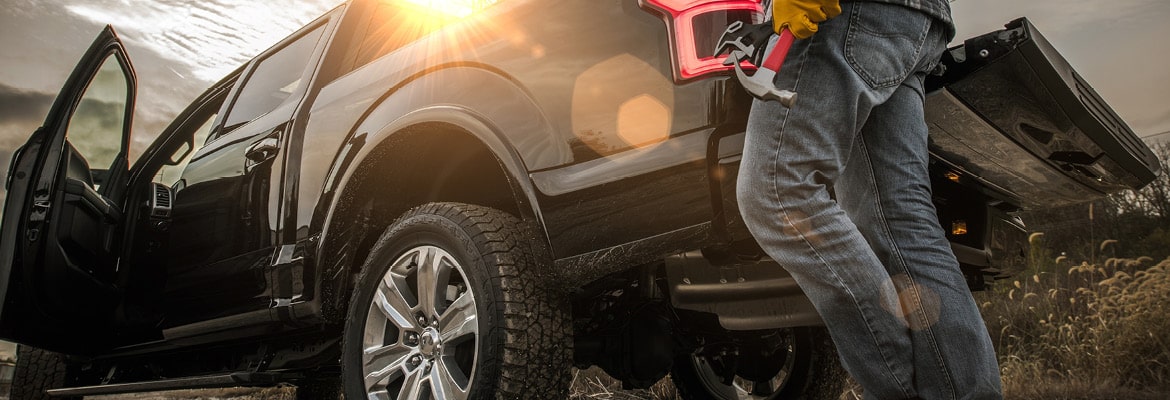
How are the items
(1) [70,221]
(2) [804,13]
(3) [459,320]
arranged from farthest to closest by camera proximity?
(1) [70,221] → (3) [459,320] → (2) [804,13]

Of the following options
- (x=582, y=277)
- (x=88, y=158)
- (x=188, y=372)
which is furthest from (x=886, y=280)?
(x=88, y=158)

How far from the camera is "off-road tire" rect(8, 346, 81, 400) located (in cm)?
398

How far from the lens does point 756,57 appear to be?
5.37 feet

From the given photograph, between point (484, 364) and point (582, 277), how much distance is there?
0.33 metres

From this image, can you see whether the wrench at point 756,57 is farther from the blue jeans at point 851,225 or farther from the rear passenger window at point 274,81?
the rear passenger window at point 274,81

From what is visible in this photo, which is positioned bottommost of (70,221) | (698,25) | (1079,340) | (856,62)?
(1079,340)

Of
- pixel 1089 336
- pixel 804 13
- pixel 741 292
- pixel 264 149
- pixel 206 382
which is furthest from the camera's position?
pixel 1089 336

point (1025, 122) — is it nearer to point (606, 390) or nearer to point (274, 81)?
point (274, 81)

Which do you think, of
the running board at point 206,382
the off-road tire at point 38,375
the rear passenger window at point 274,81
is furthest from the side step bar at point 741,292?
the off-road tire at point 38,375

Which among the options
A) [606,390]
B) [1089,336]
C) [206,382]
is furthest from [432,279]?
[1089,336]

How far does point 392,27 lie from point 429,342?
1.32 meters

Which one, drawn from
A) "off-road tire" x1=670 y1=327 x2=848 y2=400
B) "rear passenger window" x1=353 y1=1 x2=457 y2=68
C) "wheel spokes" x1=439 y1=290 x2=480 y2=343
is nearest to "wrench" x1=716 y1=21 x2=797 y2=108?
"wheel spokes" x1=439 y1=290 x2=480 y2=343

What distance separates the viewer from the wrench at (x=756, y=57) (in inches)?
58.0

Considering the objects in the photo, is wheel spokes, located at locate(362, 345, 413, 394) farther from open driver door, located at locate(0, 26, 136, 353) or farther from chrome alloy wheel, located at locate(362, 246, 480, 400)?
open driver door, located at locate(0, 26, 136, 353)
